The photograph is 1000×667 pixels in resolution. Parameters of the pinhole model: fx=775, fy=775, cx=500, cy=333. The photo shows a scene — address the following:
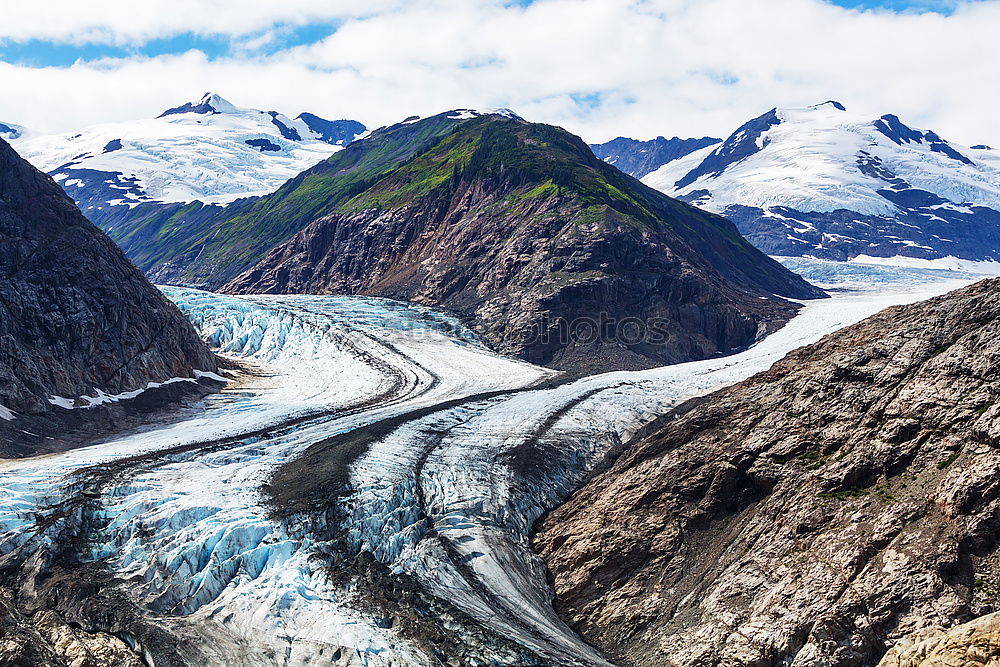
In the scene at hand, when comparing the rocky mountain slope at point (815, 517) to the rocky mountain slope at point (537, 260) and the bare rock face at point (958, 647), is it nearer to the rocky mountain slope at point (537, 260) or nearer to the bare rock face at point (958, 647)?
the bare rock face at point (958, 647)

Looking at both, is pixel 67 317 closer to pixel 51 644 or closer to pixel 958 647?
pixel 51 644

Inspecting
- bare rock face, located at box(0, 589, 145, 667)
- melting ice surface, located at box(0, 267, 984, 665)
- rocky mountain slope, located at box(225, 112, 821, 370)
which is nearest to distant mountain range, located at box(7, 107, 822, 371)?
rocky mountain slope, located at box(225, 112, 821, 370)

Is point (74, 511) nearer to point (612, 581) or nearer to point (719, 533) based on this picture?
point (612, 581)

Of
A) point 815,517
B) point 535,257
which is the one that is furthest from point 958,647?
point 535,257

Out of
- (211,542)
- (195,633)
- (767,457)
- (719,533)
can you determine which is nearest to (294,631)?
(195,633)

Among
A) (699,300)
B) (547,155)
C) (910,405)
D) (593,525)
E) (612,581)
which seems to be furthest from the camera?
(547,155)
